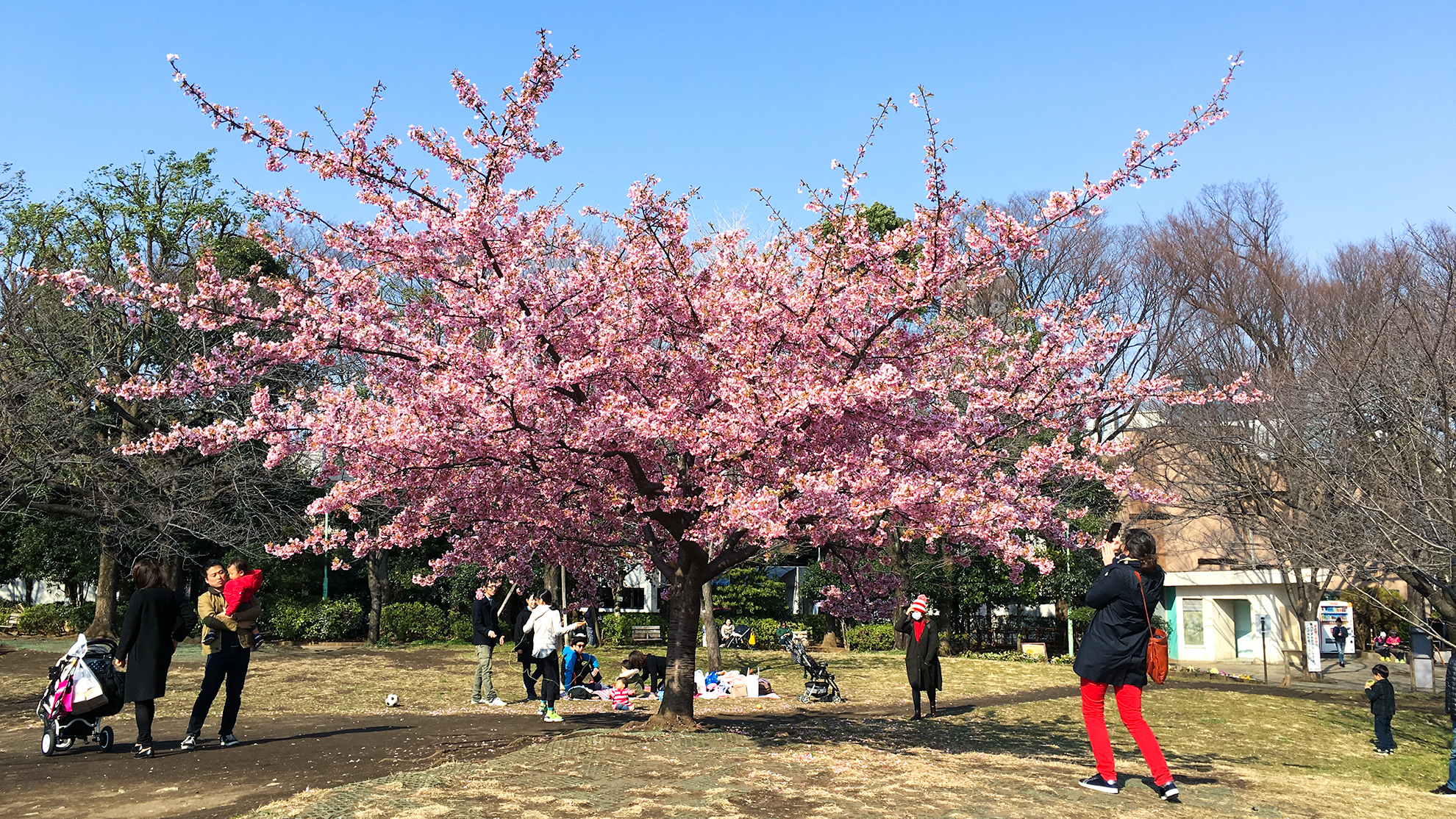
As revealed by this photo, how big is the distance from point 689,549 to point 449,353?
370 cm

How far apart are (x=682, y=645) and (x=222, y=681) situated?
4777mm

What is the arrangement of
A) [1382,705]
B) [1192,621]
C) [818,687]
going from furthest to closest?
1. [1192,621]
2. [818,687]
3. [1382,705]

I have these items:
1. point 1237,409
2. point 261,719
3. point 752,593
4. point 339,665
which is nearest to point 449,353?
point 261,719

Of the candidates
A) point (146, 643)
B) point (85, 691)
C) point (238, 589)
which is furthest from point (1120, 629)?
point (85, 691)

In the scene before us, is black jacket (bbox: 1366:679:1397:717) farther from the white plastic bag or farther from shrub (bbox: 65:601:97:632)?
shrub (bbox: 65:601:97:632)

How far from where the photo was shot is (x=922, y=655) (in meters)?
16.5

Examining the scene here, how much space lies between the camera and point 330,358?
11.5 meters

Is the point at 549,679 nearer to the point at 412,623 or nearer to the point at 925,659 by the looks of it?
the point at 925,659

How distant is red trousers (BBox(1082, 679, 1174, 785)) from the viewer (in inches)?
301

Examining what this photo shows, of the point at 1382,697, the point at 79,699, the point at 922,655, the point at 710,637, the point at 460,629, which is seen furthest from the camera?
the point at 460,629

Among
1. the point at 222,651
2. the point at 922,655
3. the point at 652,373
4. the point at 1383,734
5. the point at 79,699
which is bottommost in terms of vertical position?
the point at 1383,734

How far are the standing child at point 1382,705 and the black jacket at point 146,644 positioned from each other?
15057mm

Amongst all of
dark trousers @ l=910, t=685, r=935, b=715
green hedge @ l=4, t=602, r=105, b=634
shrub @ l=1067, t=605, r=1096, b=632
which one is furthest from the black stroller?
green hedge @ l=4, t=602, r=105, b=634

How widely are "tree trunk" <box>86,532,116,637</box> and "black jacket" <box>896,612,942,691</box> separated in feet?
65.6
